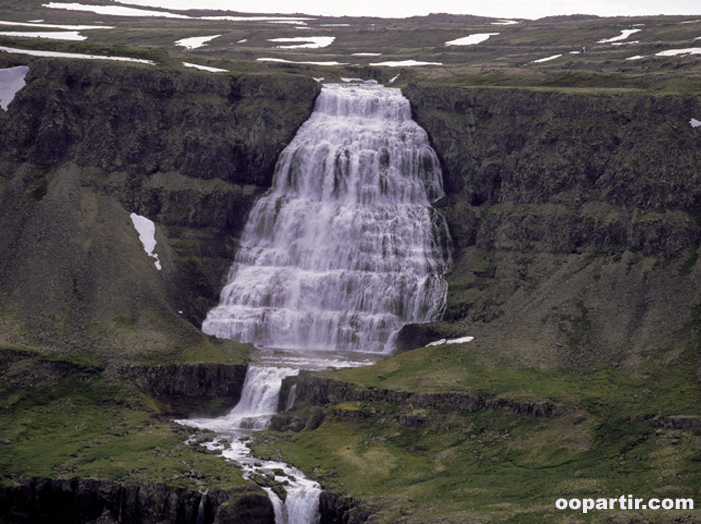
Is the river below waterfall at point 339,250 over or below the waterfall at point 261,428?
over

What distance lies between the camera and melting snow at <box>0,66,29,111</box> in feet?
412

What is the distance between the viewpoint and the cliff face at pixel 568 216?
94.9 metres

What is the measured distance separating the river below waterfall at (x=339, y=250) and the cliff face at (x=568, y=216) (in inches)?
137

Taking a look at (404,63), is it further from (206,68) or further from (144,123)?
(144,123)

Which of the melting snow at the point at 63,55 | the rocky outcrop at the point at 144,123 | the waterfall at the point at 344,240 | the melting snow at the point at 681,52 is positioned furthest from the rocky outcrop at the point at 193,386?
the melting snow at the point at 681,52

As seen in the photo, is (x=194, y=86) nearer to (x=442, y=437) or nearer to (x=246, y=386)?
(x=246, y=386)

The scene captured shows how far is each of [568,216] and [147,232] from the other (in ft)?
151

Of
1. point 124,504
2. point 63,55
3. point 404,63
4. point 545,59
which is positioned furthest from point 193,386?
point 545,59

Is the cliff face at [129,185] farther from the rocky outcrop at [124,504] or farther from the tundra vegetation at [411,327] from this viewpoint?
the rocky outcrop at [124,504]

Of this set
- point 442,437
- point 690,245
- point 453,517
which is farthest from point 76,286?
point 690,245

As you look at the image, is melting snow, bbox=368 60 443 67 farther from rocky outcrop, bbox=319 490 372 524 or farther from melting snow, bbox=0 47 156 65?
rocky outcrop, bbox=319 490 372 524

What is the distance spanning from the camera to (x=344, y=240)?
119 m

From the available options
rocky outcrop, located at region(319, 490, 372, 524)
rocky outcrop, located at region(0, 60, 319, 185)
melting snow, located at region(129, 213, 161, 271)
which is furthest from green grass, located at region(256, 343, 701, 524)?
rocky outcrop, located at region(0, 60, 319, 185)

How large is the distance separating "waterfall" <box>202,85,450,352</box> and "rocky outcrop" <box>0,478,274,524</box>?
3739 cm
